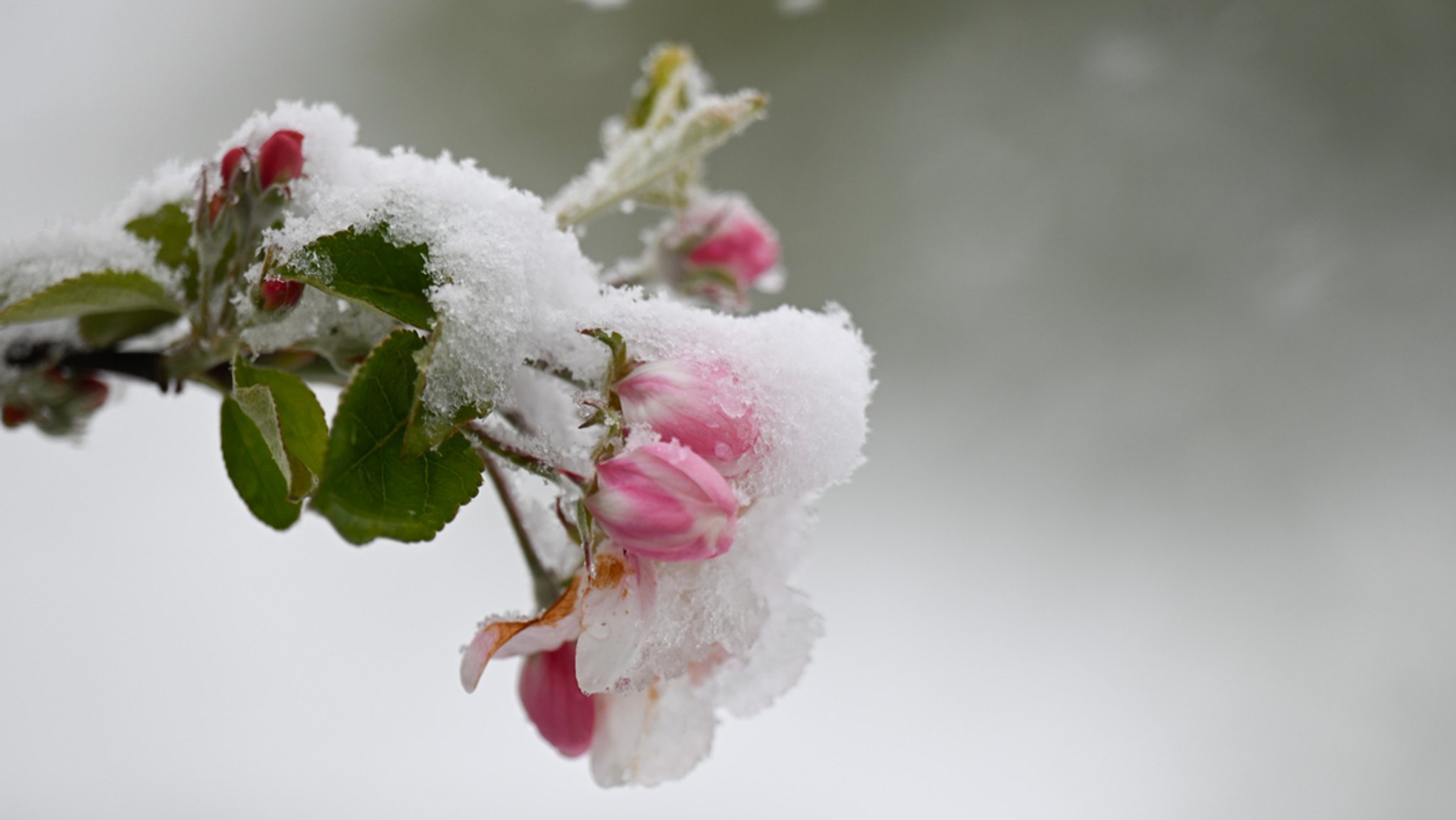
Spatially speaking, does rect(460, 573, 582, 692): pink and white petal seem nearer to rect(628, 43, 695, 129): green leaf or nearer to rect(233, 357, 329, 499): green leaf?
rect(233, 357, 329, 499): green leaf

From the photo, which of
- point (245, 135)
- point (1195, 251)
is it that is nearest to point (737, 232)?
point (245, 135)

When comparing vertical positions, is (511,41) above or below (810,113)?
above

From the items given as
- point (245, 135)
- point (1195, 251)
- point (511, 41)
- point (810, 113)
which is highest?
point (511, 41)

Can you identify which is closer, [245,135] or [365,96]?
[245,135]

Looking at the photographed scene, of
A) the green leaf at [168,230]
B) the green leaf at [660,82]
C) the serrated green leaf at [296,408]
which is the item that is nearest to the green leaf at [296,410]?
the serrated green leaf at [296,408]

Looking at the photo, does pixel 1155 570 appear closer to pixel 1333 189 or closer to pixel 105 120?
pixel 1333 189

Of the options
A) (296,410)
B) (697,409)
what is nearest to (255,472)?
(296,410)

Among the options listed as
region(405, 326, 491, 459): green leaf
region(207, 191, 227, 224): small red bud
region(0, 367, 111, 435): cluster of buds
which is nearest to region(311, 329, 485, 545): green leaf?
region(405, 326, 491, 459): green leaf
